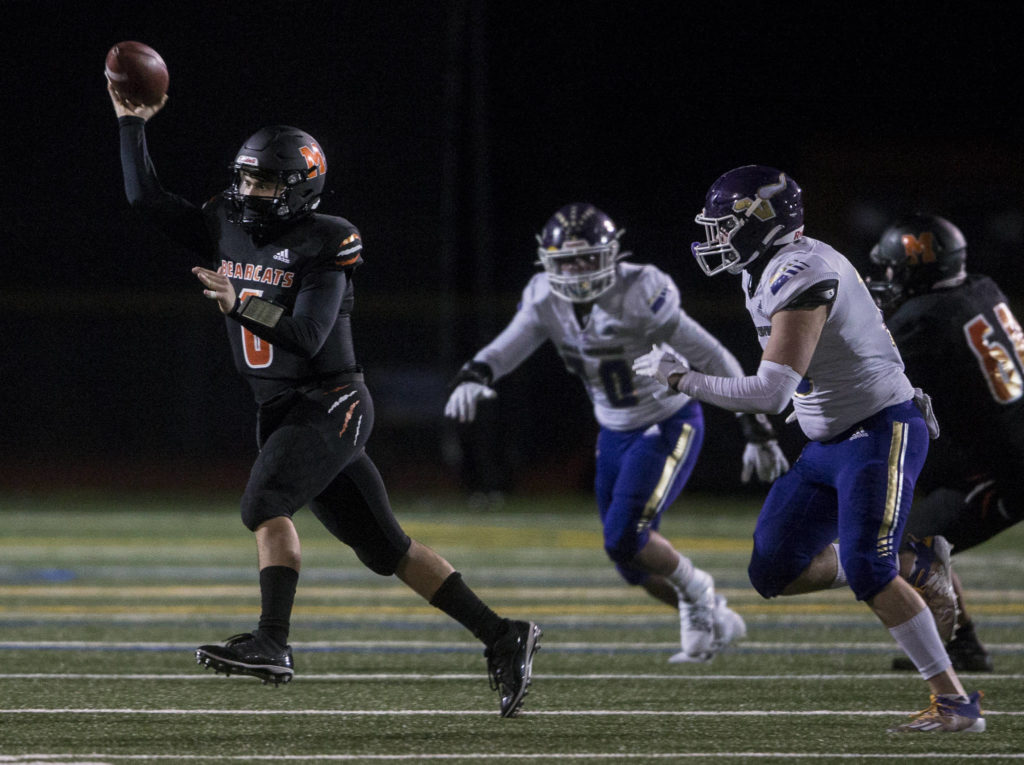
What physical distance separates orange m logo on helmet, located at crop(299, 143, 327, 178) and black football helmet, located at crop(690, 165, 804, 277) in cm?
111

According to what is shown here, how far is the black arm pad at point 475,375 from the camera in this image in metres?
5.54

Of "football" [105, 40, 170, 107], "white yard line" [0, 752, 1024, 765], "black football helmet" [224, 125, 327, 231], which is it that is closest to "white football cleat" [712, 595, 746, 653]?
"white yard line" [0, 752, 1024, 765]

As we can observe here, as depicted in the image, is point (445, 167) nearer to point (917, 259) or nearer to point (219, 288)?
point (917, 259)

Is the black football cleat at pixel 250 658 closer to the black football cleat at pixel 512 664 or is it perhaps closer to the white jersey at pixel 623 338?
the black football cleat at pixel 512 664

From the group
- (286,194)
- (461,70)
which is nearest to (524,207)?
(461,70)

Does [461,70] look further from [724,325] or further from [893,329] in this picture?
[893,329]

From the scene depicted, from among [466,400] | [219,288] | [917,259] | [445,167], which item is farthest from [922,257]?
[445,167]

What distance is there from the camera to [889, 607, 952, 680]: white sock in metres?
4.05

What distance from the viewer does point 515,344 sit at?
19.1ft

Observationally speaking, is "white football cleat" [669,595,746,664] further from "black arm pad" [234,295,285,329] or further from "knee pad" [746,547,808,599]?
"black arm pad" [234,295,285,329]

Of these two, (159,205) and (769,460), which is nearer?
(159,205)

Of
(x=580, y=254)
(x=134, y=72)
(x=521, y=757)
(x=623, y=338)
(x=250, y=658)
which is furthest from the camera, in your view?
(x=623, y=338)

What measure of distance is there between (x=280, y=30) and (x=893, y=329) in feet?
37.7

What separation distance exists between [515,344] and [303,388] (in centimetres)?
155
